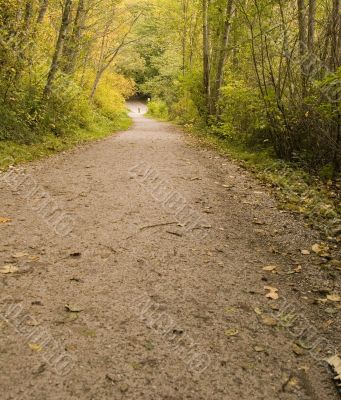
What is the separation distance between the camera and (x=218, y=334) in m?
3.17

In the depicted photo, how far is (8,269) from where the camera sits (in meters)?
4.02

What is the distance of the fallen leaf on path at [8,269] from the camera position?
396 cm

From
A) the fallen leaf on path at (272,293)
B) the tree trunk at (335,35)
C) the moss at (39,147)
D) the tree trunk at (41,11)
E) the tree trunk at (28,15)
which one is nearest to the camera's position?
the fallen leaf on path at (272,293)

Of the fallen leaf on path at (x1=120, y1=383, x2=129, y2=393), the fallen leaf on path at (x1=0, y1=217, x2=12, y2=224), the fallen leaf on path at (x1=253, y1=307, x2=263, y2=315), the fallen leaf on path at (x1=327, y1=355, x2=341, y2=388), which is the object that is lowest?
the fallen leaf on path at (x1=327, y1=355, x2=341, y2=388)

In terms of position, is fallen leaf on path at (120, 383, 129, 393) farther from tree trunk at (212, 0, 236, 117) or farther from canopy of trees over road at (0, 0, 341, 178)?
tree trunk at (212, 0, 236, 117)

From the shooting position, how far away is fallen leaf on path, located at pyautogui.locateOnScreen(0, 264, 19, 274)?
3962 mm

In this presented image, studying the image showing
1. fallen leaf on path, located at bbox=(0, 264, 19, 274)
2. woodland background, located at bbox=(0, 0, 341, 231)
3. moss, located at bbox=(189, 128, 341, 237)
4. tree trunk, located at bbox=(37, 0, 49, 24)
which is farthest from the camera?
tree trunk, located at bbox=(37, 0, 49, 24)

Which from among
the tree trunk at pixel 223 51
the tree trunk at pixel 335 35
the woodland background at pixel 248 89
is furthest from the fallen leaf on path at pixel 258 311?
the tree trunk at pixel 223 51

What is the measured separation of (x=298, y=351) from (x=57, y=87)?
12517mm

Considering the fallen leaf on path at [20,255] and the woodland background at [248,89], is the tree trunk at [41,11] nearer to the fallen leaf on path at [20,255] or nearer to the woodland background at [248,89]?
the woodland background at [248,89]

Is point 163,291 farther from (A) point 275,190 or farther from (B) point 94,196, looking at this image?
(A) point 275,190

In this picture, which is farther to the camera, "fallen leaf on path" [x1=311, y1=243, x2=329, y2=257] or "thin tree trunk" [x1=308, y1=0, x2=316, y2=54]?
"thin tree trunk" [x1=308, y1=0, x2=316, y2=54]

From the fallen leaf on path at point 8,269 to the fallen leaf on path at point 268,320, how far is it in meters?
2.40

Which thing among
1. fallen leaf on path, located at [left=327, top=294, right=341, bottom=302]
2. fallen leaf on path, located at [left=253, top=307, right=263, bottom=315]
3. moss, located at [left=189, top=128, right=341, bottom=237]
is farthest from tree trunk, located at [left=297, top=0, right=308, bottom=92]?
fallen leaf on path, located at [left=253, top=307, right=263, bottom=315]
